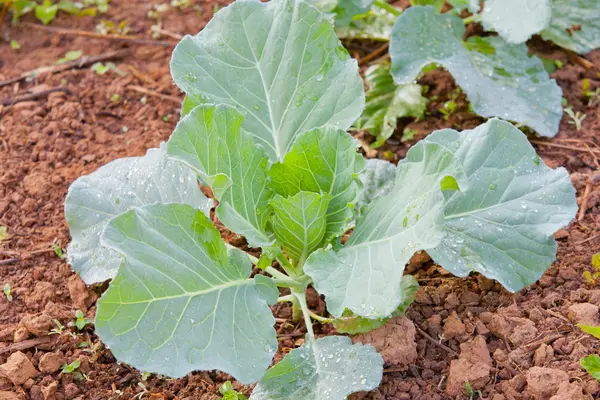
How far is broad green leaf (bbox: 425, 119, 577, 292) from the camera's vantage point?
224cm

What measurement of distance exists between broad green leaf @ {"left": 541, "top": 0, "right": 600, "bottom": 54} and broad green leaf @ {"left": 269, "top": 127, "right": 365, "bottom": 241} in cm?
171

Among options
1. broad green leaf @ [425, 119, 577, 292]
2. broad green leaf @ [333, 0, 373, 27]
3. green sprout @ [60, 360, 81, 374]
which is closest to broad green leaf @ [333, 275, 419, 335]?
broad green leaf @ [425, 119, 577, 292]

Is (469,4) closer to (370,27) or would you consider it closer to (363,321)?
(370,27)

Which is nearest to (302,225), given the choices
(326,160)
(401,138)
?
(326,160)

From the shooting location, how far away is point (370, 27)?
3613 mm

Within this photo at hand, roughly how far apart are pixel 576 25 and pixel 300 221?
2083 mm

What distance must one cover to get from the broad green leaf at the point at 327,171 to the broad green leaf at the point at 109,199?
0.29 meters

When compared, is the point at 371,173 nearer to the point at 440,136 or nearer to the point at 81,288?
the point at 440,136

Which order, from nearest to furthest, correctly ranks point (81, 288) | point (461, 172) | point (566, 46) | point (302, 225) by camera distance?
1. point (461, 172)
2. point (302, 225)
3. point (81, 288)
4. point (566, 46)

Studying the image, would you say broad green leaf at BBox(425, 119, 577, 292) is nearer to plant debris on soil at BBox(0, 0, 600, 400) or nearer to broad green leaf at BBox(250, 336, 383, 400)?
plant debris on soil at BBox(0, 0, 600, 400)

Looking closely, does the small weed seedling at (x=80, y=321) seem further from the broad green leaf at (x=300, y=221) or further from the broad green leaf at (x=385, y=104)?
the broad green leaf at (x=385, y=104)

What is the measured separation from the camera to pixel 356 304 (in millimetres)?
1917

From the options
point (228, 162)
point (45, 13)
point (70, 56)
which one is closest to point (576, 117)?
point (228, 162)

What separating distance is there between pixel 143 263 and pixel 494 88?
70.6 inches
